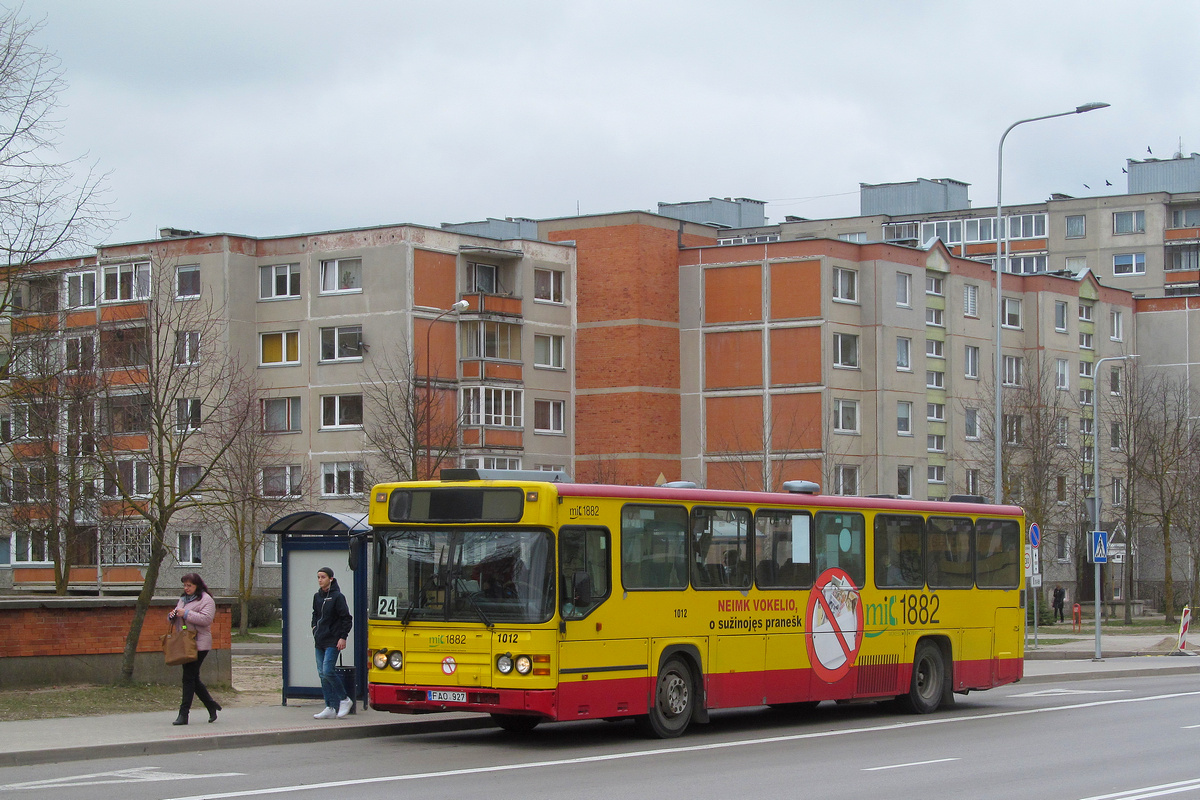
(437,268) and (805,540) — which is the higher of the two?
(437,268)

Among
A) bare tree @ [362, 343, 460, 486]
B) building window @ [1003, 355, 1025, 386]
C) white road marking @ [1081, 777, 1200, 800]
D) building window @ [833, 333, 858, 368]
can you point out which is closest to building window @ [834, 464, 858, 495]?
building window @ [833, 333, 858, 368]

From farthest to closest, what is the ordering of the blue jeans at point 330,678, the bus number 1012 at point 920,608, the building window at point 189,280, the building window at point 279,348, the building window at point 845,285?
the building window at point 845,285
the building window at point 279,348
the building window at point 189,280
the bus number 1012 at point 920,608
the blue jeans at point 330,678

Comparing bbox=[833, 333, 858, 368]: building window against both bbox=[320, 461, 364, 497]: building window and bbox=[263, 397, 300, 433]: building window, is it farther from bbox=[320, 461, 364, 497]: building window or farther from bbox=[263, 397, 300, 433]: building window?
bbox=[263, 397, 300, 433]: building window

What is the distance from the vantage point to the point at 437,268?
213 feet

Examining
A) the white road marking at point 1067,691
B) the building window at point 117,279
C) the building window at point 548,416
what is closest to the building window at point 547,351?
the building window at point 548,416

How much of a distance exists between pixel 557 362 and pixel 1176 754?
55.1 meters

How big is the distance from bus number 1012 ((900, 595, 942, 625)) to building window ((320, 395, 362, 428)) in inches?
1759

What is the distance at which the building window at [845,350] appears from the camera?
67688mm

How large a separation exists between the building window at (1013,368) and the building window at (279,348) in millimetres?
34857

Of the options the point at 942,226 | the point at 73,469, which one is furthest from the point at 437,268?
the point at 942,226

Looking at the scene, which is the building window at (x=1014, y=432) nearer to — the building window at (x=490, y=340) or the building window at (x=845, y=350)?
the building window at (x=845, y=350)

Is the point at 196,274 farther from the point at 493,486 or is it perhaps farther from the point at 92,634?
the point at 493,486

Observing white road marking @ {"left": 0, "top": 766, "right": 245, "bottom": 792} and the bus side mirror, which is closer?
white road marking @ {"left": 0, "top": 766, "right": 245, "bottom": 792}

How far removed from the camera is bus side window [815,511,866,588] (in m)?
19.5
